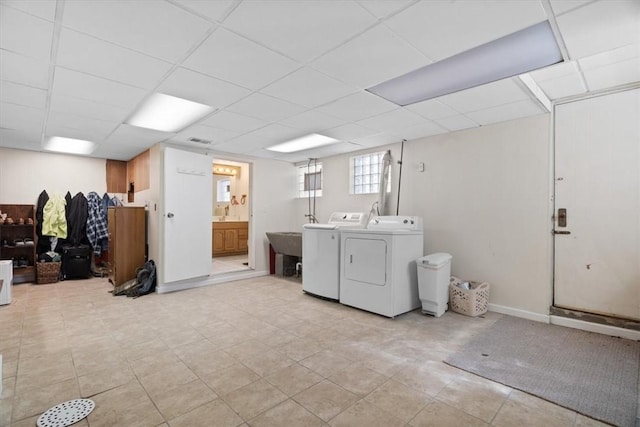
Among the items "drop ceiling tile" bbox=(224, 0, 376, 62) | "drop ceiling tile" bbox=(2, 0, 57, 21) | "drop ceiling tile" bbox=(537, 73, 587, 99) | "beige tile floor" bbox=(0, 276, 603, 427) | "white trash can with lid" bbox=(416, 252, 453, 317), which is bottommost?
"beige tile floor" bbox=(0, 276, 603, 427)

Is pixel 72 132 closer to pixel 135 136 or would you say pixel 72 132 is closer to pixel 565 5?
pixel 135 136

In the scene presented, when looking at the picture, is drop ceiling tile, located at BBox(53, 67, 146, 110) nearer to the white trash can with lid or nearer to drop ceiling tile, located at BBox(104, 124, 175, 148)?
drop ceiling tile, located at BBox(104, 124, 175, 148)

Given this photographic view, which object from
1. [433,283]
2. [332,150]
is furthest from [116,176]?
[433,283]

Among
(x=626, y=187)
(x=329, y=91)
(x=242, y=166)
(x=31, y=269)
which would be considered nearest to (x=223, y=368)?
(x=329, y=91)

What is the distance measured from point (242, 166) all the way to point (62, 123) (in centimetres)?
484

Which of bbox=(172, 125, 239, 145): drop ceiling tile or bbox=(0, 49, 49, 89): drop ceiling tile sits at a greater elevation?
bbox=(0, 49, 49, 89): drop ceiling tile

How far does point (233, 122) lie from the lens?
12.1 ft

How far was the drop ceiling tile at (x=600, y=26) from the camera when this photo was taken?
1.67 m

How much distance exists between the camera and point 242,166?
27.6ft

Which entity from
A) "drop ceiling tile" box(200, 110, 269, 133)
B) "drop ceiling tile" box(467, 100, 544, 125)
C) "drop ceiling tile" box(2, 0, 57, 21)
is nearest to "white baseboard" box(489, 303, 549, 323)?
"drop ceiling tile" box(467, 100, 544, 125)

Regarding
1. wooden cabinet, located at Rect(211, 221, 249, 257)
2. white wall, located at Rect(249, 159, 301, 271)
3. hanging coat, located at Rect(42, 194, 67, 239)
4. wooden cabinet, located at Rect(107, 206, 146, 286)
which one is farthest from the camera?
wooden cabinet, located at Rect(211, 221, 249, 257)

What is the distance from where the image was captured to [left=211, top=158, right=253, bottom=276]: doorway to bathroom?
7.60 metres

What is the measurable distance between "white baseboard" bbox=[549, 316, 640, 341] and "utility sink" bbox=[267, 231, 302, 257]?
356cm

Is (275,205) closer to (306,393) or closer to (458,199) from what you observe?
(458,199)
